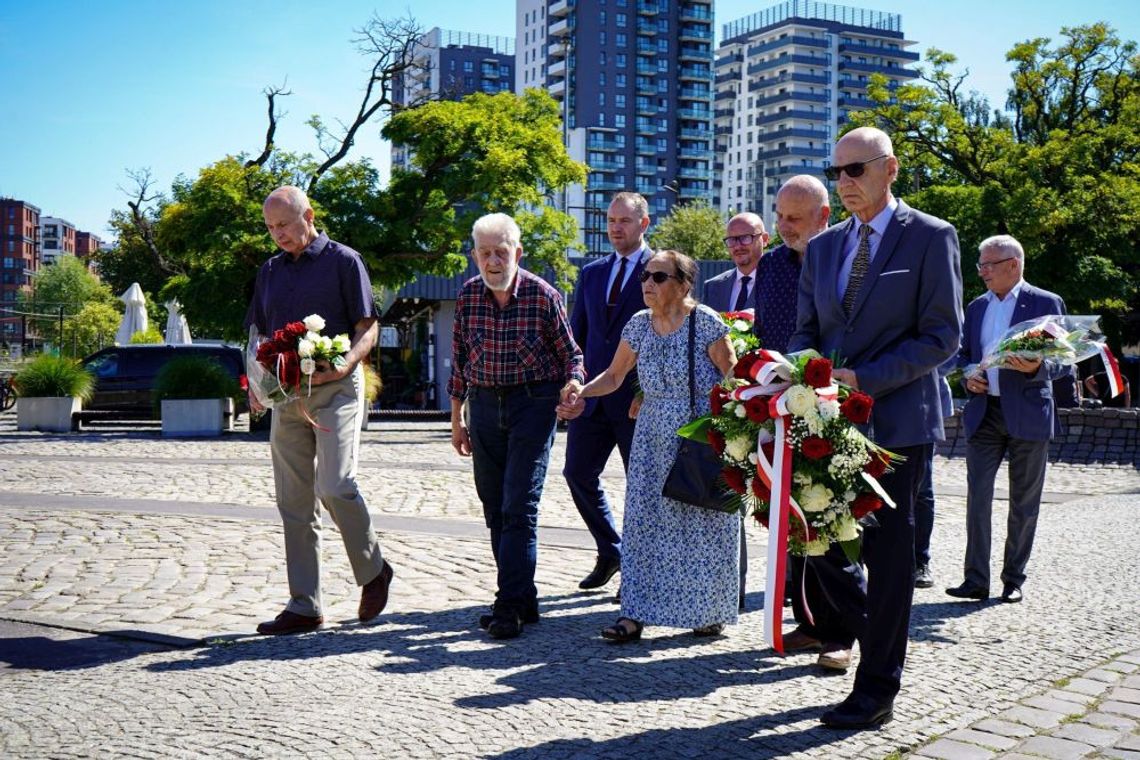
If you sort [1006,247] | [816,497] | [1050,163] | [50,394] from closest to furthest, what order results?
[816,497]
[1006,247]
[50,394]
[1050,163]

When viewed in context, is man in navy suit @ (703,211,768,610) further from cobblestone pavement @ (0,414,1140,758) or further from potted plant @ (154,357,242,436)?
potted plant @ (154,357,242,436)

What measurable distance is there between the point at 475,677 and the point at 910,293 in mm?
2384

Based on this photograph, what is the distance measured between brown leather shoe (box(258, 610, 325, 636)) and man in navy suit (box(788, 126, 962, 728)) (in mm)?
2823

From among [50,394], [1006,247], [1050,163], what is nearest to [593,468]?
[1006,247]

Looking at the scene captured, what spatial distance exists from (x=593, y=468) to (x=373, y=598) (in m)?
1.66

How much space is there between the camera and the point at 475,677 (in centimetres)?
547

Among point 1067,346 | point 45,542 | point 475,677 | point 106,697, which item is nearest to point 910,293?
point 475,677

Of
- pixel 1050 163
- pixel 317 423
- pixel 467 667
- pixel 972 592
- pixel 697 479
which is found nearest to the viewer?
pixel 467 667

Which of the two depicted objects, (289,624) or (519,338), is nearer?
(289,624)

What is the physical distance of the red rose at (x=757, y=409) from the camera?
4.62 metres

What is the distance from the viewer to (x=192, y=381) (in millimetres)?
23578

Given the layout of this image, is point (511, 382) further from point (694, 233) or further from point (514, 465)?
point (694, 233)

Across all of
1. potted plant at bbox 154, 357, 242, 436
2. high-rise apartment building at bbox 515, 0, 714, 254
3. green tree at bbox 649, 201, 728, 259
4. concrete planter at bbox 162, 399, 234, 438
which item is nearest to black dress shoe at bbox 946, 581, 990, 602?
concrete planter at bbox 162, 399, 234, 438

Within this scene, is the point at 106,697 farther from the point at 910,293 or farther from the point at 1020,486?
the point at 1020,486
